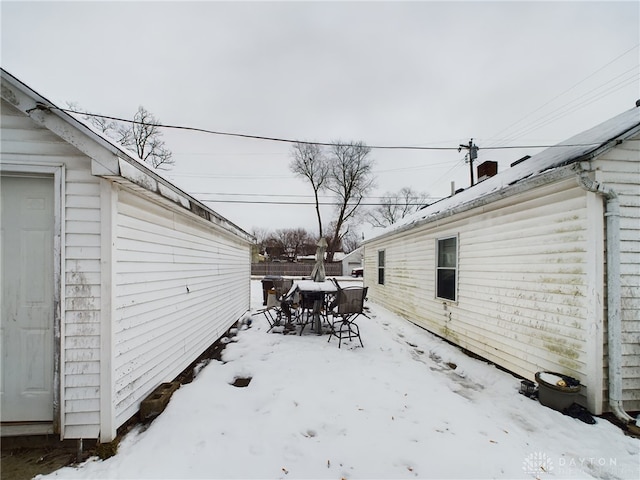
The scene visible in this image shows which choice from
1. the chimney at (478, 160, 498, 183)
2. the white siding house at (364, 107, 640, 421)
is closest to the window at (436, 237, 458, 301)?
the white siding house at (364, 107, 640, 421)

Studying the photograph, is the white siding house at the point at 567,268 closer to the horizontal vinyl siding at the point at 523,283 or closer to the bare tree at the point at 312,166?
the horizontal vinyl siding at the point at 523,283

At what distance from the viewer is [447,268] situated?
226 inches

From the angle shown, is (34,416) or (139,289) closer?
(34,416)

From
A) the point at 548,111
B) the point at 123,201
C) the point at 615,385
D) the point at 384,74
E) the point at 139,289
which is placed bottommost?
the point at 615,385

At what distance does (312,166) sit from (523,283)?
22568 millimetres

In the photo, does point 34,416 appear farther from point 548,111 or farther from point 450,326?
point 548,111

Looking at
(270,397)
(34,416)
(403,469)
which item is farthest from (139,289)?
(403,469)

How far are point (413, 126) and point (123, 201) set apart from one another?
37.8ft

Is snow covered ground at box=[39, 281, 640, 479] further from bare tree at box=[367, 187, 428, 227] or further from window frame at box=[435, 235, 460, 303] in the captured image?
bare tree at box=[367, 187, 428, 227]

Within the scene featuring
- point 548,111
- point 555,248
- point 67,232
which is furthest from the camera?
point 548,111

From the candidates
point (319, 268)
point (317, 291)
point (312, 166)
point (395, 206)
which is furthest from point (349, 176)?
point (317, 291)

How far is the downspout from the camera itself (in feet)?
9.12

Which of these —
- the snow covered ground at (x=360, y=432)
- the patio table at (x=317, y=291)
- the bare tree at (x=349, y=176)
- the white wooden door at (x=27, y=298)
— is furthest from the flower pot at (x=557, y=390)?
the bare tree at (x=349, y=176)

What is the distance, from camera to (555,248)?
332 cm
